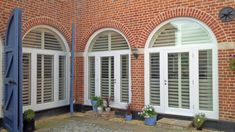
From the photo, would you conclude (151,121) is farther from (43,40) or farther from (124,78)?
(43,40)

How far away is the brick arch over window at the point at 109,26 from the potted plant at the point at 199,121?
277cm

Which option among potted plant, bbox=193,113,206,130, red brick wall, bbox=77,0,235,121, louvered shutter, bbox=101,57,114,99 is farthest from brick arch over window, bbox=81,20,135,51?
potted plant, bbox=193,113,206,130

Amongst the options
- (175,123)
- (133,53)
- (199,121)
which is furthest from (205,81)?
(133,53)

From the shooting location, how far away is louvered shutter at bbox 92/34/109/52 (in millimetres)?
8516

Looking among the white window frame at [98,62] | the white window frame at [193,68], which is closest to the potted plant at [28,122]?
the white window frame at [98,62]

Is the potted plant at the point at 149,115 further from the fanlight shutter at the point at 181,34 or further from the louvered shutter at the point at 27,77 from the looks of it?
the louvered shutter at the point at 27,77

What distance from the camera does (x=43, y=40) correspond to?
7.97 metres

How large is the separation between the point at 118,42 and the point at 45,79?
261 centimetres

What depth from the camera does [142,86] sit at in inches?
296

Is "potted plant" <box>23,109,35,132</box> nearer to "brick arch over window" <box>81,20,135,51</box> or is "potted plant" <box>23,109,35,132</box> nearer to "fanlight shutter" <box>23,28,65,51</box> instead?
"fanlight shutter" <box>23,28,65,51</box>

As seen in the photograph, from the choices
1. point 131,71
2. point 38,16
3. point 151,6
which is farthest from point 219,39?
point 38,16

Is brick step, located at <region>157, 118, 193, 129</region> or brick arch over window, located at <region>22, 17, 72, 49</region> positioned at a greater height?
brick arch over window, located at <region>22, 17, 72, 49</region>

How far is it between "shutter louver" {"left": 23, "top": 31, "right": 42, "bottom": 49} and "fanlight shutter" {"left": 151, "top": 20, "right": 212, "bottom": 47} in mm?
3480

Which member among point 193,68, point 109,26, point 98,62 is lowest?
point 193,68
